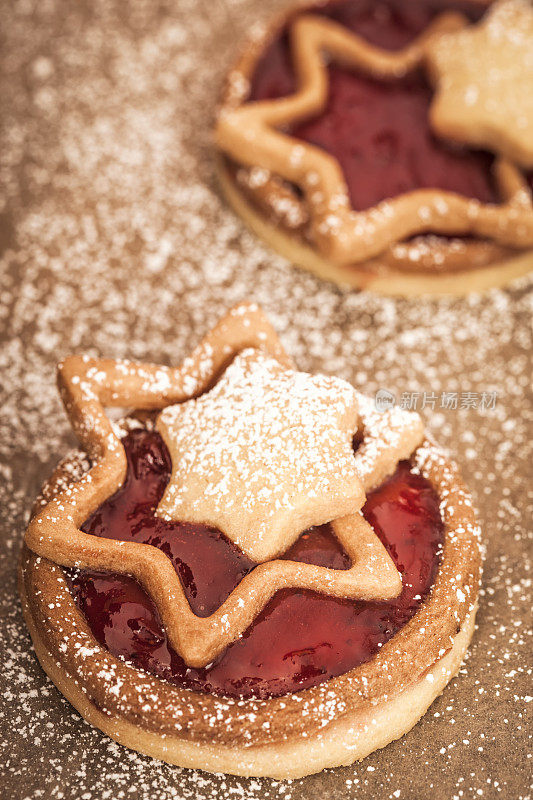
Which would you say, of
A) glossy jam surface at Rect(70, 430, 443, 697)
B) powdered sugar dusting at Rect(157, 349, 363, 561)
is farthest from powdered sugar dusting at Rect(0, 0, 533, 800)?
powdered sugar dusting at Rect(157, 349, 363, 561)

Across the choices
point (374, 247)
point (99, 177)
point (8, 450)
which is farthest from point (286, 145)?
point (8, 450)

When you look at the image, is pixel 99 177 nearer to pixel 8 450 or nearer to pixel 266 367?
pixel 8 450

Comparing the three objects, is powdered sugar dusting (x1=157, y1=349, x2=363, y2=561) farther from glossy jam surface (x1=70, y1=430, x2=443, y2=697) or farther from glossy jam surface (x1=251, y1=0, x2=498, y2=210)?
glossy jam surface (x1=251, y1=0, x2=498, y2=210)

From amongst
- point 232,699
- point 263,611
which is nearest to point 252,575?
point 263,611

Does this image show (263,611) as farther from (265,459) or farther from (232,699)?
(265,459)

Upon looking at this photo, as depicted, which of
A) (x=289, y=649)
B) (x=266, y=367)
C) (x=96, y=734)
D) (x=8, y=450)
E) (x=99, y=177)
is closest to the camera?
(x=289, y=649)

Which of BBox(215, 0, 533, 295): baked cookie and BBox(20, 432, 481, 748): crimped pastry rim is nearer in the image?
BBox(20, 432, 481, 748): crimped pastry rim
